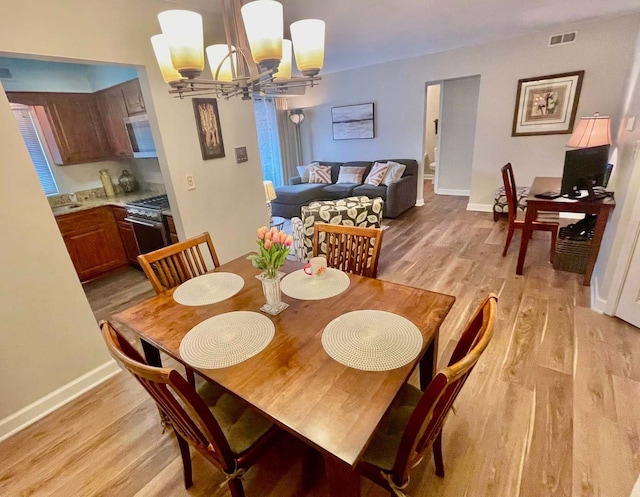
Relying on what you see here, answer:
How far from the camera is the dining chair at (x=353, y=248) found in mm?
1774

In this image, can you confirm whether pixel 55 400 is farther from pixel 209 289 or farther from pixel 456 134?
pixel 456 134

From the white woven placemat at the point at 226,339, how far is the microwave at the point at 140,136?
253cm

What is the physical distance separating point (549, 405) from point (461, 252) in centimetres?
213

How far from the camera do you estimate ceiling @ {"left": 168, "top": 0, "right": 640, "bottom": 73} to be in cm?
264

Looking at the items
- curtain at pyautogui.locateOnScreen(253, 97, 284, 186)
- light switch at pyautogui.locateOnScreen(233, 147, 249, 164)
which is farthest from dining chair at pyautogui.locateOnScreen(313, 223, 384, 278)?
curtain at pyautogui.locateOnScreen(253, 97, 284, 186)

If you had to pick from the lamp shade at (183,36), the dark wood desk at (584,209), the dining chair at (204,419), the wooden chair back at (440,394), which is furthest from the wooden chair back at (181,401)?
the dark wood desk at (584,209)

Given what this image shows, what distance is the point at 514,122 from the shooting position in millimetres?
4352

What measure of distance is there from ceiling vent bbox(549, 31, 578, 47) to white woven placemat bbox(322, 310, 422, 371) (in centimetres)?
465

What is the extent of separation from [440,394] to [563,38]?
196 inches

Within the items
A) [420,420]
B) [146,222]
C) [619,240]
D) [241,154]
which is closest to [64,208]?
[146,222]

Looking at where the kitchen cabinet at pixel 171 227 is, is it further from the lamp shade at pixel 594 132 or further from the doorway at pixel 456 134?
the doorway at pixel 456 134

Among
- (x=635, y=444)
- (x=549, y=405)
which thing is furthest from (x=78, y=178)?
(x=635, y=444)

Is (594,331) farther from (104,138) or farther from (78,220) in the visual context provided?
(104,138)

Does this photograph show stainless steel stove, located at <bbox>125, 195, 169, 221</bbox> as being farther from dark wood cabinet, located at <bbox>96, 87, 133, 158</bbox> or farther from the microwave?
dark wood cabinet, located at <bbox>96, 87, 133, 158</bbox>
